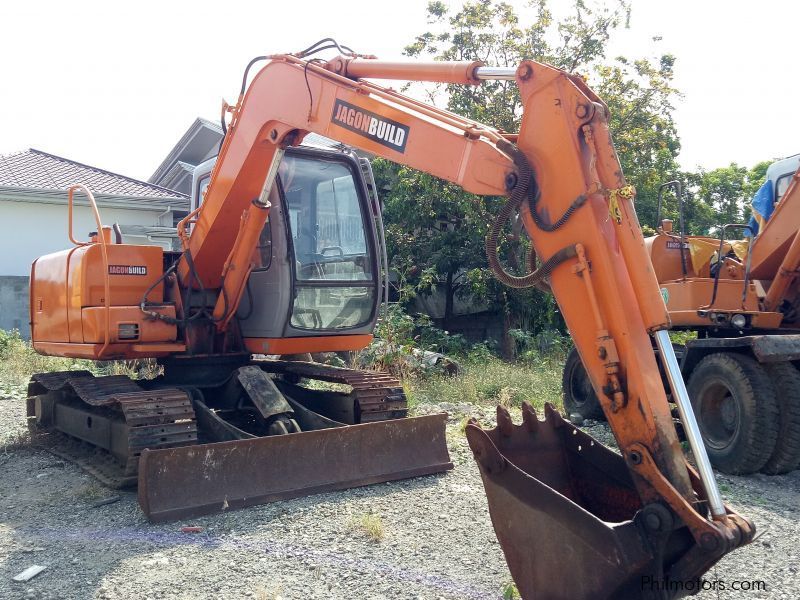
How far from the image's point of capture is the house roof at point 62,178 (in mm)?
18141

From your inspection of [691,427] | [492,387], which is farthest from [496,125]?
[691,427]

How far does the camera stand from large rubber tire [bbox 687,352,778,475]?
21.0 feet

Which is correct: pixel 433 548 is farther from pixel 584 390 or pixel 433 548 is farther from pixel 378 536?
pixel 584 390

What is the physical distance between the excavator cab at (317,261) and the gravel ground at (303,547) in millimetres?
1513

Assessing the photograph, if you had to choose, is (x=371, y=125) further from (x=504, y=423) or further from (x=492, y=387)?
(x=492, y=387)

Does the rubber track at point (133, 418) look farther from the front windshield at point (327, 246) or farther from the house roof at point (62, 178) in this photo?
the house roof at point (62, 178)

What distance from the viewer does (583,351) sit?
3584mm

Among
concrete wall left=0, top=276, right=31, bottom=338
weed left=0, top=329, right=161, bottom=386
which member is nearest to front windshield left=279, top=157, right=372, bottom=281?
weed left=0, top=329, right=161, bottom=386

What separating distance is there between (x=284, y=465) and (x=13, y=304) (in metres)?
13.5

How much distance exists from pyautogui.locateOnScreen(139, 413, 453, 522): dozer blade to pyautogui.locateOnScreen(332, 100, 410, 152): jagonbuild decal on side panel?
2.16 metres

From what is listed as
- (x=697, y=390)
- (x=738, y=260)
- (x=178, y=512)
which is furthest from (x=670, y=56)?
(x=178, y=512)

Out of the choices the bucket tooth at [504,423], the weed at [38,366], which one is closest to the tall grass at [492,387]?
the weed at [38,366]

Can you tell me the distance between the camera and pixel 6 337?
46.6 feet

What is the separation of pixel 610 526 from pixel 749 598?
1.18 metres
